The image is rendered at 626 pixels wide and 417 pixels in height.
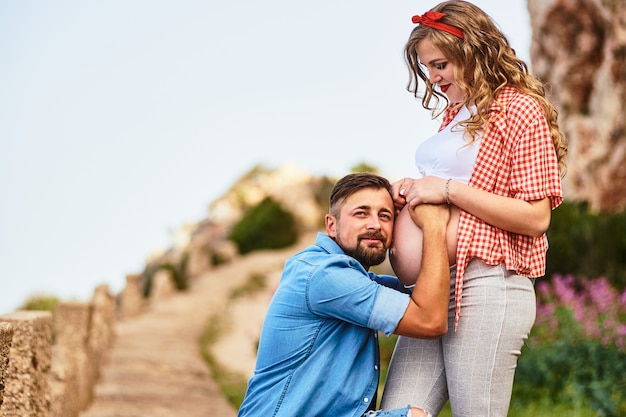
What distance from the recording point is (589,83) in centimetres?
1448

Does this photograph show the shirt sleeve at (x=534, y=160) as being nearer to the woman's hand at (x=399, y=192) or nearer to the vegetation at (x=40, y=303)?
the woman's hand at (x=399, y=192)

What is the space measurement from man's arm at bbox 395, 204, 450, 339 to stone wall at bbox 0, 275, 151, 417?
1.37 m

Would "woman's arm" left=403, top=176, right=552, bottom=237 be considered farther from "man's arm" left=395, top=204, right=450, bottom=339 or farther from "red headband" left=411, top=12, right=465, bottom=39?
"red headband" left=411, top=12, right=465, bottom=39

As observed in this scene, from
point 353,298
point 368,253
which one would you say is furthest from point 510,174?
point 353,298

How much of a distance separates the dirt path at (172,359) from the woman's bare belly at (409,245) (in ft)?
14.8

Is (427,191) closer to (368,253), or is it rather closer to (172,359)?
(368,253)

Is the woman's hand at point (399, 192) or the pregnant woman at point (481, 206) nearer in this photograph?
the pregnant woman at point (481, 206)

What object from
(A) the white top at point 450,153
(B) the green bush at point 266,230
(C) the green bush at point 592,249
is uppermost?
(A) the white top at point 450,153

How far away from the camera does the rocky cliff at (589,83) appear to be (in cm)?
1270

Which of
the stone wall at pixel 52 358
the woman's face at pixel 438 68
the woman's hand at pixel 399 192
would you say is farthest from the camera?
the stone wall at pixel 52 358

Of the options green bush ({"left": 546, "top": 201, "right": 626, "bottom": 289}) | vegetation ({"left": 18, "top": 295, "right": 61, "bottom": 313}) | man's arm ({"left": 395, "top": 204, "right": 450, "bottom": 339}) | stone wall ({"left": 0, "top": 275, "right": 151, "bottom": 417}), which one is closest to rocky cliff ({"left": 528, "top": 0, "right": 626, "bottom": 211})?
green bush ({"left": 546, "top": 201, "right": 626, "bottom": 289})

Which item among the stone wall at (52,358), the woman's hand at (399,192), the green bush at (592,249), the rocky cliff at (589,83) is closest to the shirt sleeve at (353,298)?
the woman's hand at (399,192)

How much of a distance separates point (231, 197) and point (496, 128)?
30151mm

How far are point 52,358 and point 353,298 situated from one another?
3596mm
